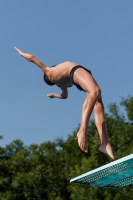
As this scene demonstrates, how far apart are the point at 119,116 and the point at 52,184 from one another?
4587mm

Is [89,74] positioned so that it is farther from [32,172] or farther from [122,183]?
[32,172]

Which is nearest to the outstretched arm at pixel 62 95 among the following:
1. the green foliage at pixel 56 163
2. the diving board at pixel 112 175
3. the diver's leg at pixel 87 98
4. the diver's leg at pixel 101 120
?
the diver's leg at pixel 101 120

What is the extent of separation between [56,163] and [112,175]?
15861 mm

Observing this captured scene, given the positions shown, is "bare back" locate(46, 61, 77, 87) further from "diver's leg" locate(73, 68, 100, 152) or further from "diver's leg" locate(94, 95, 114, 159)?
"diver's leg" locate(94, 95, 114, 159)

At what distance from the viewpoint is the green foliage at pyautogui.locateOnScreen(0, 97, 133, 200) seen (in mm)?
19938

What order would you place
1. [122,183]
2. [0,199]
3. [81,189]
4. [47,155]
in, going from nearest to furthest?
1. [122,183]
2. [81,189]
3. [0,199]
4. [47,155]

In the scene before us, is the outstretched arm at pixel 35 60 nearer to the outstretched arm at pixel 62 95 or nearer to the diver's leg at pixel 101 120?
the outstretched arm at pixel 62 95

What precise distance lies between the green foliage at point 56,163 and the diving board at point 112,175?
10971mm

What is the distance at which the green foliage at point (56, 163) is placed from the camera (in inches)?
785

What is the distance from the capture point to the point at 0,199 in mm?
21578

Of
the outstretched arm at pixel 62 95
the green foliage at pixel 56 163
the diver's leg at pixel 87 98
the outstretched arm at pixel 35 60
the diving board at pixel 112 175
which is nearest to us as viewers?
the diver's leg at pixel 87 98

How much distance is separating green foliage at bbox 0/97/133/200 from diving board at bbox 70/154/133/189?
11.0 m

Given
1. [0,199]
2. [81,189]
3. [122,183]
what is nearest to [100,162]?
[81,189]

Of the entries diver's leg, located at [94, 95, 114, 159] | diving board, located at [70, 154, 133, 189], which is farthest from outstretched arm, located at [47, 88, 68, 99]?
diving board, located at [70, 154, 133, 189]
